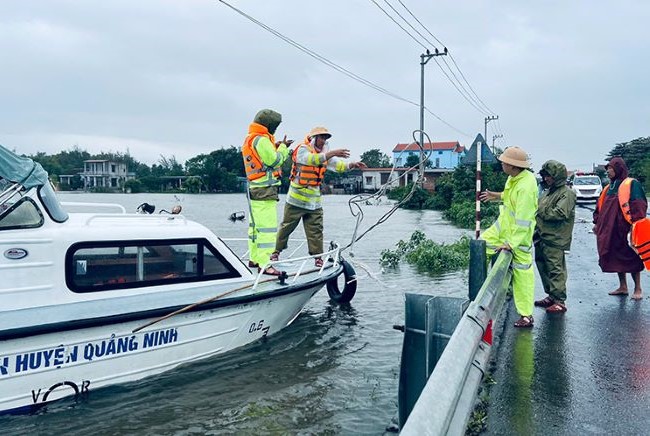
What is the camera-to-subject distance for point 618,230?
26.3ft

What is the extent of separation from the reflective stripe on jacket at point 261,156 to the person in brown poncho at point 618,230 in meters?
4.74

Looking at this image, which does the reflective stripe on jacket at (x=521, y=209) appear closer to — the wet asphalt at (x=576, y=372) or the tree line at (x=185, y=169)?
the wet asphalt at (x=576, y=372)

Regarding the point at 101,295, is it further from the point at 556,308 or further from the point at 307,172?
the point at 556,308

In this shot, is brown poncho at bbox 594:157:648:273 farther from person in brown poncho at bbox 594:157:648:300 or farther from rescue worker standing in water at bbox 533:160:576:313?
rescue worker standing in water at bbox 533:160:576:313

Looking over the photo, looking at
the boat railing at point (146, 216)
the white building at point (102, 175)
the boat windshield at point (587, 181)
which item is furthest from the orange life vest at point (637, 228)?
the white building at point (102, 175)

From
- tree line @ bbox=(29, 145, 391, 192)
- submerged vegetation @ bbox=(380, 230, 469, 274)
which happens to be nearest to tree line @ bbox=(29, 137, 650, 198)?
tree line @ bbox=(29, 145, 391, 192)

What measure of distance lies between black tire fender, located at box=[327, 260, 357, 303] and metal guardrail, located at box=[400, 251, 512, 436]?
5489mm

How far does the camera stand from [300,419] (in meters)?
5.50

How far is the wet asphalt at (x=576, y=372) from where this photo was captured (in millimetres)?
3906

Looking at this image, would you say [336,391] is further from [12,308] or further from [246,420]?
[12,308]

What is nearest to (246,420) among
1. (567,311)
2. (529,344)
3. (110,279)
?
(110,279)

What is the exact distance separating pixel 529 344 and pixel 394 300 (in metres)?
4.93

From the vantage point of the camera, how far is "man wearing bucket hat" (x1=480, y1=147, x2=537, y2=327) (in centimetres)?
621

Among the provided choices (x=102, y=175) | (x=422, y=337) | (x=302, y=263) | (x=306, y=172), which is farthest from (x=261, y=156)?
(x=102, y=175)
